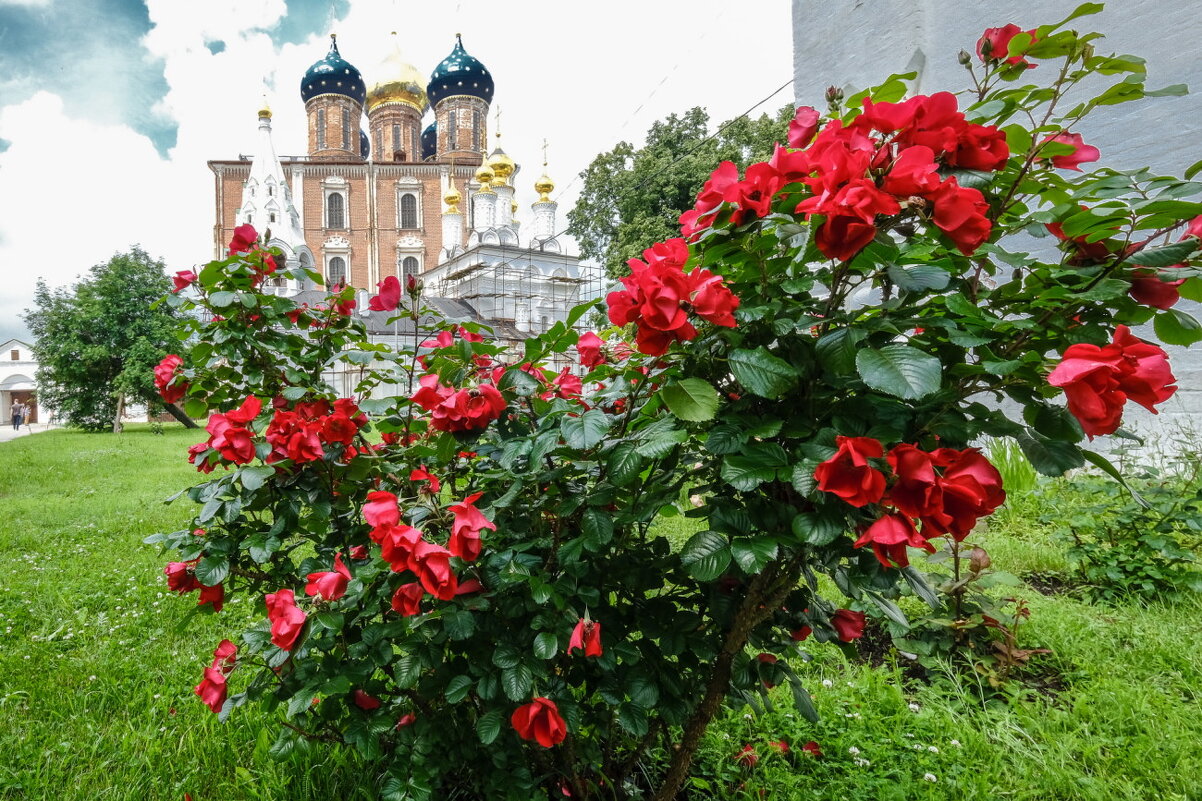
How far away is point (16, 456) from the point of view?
911 centimetres

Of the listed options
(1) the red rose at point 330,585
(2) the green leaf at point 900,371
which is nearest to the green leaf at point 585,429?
(2) the green leaf at point 900,371

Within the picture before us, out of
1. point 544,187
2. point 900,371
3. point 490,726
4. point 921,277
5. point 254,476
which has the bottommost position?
point 490,726

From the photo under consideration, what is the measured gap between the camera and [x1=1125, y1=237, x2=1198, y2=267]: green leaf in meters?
0.68

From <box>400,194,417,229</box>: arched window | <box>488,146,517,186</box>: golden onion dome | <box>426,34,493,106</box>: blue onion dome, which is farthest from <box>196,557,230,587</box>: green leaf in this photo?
<box>426,34,493,106</box>: blue onion dome

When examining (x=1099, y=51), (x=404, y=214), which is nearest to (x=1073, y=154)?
(x=1099, y=51)

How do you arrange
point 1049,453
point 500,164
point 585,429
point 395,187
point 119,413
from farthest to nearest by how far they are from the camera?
point 395,187 → point 500,164 → point 119,413 → point 585,429 → point 1049,453

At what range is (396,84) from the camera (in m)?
35.4

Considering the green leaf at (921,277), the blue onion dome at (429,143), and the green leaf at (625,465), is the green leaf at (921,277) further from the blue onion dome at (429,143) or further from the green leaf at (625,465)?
the blue onion dome at (429,143)

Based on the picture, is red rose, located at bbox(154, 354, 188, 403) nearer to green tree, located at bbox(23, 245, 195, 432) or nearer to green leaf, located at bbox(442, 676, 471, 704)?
green leaf, located at bbox(442, 676, 471, 704)

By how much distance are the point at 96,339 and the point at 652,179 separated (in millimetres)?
16462

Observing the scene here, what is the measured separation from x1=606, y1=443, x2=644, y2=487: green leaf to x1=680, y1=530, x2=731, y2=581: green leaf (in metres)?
0.12

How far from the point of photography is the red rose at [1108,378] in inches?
24.1

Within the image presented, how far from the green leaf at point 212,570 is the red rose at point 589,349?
2.76 ft

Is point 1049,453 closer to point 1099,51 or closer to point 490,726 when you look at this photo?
point 490,726
